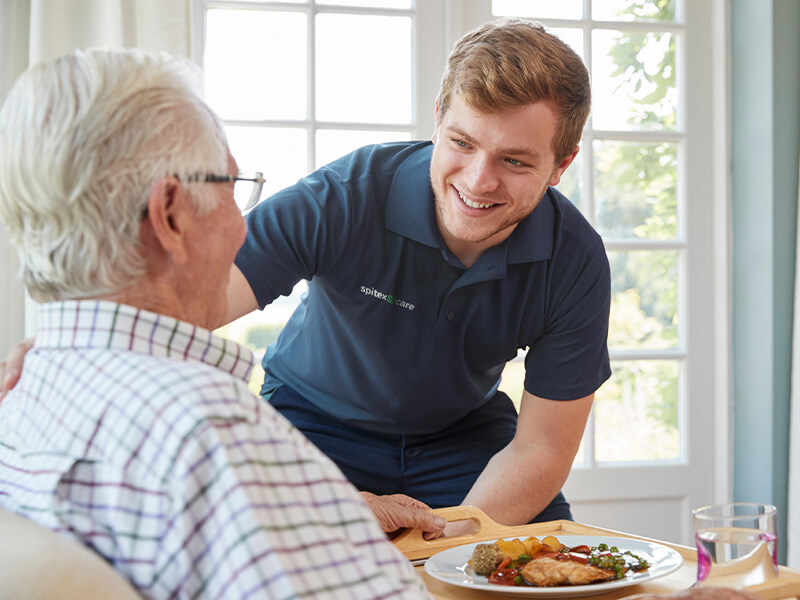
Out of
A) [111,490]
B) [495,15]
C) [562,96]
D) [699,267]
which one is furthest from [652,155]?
[111,490]

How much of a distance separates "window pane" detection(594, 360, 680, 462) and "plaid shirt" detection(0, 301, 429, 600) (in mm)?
2219

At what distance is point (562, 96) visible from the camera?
5.06 feet

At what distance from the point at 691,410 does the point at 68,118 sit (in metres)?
2.59

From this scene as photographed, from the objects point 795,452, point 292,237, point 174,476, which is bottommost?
point 795,452

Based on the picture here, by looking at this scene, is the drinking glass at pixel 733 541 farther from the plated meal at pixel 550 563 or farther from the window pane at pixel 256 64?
the window pane at pixel 256 64

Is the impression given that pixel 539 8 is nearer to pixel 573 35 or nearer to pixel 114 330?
pixel 573 35

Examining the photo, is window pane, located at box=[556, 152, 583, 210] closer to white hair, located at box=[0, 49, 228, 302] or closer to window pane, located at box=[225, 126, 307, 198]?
window pane, located at box=[225, 126, 307, 198]

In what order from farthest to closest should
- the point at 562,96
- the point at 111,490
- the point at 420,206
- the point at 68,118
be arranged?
the point at 420,206 → the point at 562,96 → the point at 68,118 → the point at 111,490

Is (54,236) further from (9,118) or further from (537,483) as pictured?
(537,483)

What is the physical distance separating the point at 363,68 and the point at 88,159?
6.74 feet

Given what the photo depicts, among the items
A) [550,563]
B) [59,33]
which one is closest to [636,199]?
[59,33]

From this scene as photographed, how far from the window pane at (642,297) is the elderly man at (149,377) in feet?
7.23

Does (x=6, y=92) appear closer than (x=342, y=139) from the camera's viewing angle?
Yes

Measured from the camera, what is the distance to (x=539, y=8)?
2.88 meters
